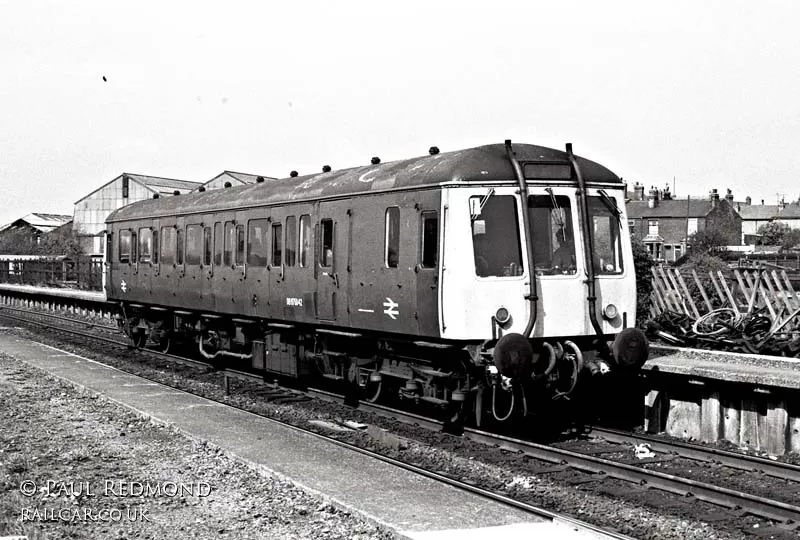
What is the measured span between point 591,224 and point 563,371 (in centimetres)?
175

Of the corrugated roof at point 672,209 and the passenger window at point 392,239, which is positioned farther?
the corrugated roof at point 672,209

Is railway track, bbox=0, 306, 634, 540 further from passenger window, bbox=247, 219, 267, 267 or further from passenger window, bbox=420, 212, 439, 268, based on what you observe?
passenger window, bbox=420, 212, 439, 268

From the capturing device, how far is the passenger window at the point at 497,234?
10.3 metres

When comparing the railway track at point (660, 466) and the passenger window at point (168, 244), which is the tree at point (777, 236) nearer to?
the passenger window at point (168, 244)

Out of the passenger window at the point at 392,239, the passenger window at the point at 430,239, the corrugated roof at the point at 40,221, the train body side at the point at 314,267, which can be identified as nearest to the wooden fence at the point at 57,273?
the train body side at the point at 314,267

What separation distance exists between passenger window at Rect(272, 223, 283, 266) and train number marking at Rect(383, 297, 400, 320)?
3.28 metres

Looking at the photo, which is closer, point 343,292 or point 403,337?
point 403,337

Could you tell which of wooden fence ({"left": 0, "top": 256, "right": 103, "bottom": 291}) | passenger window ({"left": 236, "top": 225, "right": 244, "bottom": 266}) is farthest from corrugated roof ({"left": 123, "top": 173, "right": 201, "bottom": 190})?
passenger window ({"left": 236, "top": 225, "right": 244, "bottom": 266})

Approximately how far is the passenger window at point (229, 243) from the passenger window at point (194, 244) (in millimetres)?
1088

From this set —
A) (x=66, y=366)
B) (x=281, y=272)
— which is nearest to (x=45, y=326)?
(x=66, y=366)

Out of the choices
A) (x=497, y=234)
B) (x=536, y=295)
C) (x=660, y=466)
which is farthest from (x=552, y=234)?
(x=660, y=466)

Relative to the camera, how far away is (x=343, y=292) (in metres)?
12.3

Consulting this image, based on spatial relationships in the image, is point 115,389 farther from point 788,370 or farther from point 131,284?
point 788,370

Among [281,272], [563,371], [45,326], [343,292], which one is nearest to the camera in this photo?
[563,371]
